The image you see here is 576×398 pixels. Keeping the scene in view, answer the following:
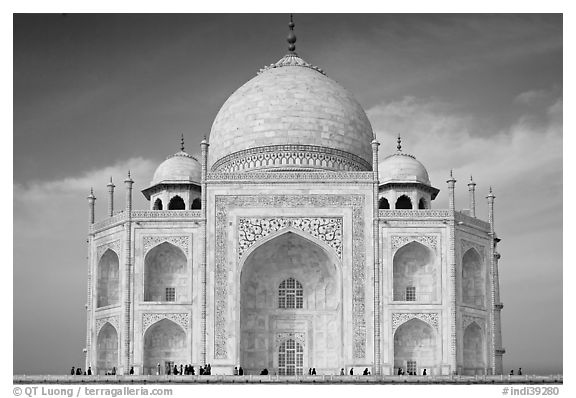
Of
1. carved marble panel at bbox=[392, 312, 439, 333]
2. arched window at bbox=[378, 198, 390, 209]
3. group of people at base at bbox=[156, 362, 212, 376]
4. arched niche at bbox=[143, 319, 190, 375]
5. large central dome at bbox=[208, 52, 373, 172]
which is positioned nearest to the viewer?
group of people at base at bbox=[156, 362, 212, 376]

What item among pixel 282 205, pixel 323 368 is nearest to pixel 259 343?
pixel 323 368

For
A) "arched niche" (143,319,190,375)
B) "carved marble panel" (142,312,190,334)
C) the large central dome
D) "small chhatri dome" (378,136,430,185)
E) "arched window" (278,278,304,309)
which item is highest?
the large central dome

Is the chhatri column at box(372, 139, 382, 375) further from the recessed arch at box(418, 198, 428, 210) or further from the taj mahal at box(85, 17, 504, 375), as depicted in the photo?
the recessed arch at box(418, 198, 428, 210)

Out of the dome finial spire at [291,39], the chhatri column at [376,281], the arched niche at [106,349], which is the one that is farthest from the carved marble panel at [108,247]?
the dome finial spire at [291,39]

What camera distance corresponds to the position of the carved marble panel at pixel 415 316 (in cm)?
2470

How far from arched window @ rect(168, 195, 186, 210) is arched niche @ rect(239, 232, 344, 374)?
4.13 metres

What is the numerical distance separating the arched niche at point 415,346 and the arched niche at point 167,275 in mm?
5595

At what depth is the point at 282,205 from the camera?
82.8ft

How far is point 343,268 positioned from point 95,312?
6.63 m

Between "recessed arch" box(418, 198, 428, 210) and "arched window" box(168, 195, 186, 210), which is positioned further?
"arched window" box(168, 195, 186, 210)

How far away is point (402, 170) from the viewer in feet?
93.0

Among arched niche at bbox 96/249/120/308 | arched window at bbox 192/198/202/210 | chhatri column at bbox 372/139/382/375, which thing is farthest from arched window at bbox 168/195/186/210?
chhatri column at bbox 372/139/382/375

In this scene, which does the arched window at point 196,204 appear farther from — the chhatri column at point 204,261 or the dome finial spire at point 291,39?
the dome finial spire at point 291,39

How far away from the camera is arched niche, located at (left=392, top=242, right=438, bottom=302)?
2544 centimetres
